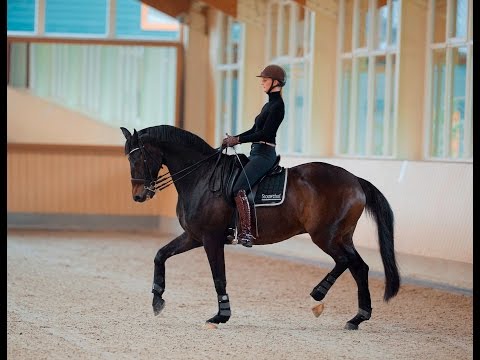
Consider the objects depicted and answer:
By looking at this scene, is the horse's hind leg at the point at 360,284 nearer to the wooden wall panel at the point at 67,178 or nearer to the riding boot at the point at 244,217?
the riding boot at the point at 244,217

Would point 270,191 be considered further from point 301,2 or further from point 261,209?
point 301,2

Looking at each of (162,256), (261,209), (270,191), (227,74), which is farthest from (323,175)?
(227,74)

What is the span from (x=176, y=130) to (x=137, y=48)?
8940 mm

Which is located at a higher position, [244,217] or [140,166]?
[140,166]

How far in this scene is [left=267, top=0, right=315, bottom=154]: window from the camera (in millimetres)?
13312

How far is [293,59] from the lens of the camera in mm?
13602

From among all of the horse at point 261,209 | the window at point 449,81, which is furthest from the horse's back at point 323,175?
the window at point 449,81

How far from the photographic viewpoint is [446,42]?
35.1ft

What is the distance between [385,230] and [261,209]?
0.96 meters

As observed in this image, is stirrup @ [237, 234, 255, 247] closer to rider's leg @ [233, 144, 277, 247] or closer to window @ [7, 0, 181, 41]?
rider's leg @ [233, 144, 277, 247]

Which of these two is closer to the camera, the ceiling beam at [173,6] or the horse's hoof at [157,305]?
the horse's hoof at [157,305]

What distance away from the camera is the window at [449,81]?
10406 millimetres

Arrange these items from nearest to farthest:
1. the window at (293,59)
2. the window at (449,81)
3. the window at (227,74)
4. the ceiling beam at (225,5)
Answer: the window at (449,81), the window at (293,59), the ceiling beam at (225,5), the window at (227,74)

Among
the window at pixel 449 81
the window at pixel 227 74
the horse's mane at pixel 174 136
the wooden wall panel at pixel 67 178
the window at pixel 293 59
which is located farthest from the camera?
the wooden wall panel at pixel 67 178
